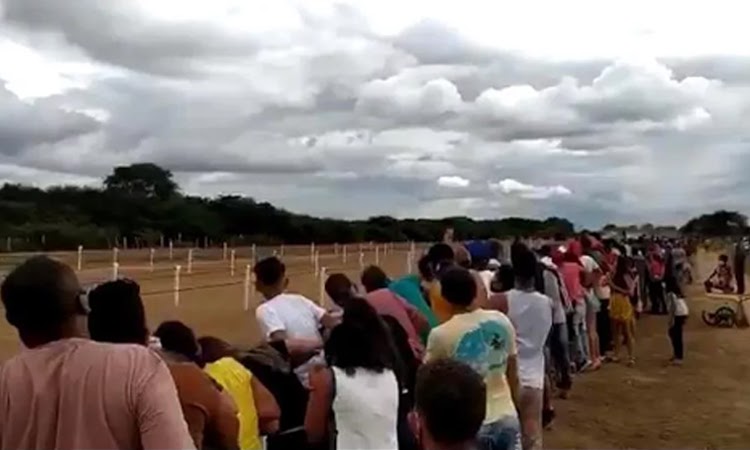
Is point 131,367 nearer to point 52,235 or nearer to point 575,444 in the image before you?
point 575,444

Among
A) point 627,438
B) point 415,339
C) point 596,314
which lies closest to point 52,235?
point 596,314

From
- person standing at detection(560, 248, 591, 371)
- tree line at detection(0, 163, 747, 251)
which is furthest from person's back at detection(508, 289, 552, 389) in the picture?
tree line at detection(0, 163, 747, 251)

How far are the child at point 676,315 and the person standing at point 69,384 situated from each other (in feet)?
45.3

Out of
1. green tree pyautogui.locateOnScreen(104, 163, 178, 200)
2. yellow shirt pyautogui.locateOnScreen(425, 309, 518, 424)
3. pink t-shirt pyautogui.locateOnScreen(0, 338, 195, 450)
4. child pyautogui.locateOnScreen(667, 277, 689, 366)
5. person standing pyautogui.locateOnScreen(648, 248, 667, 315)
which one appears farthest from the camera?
green tree pyautogui.locateOnScreen(104, 163, 178, 200)

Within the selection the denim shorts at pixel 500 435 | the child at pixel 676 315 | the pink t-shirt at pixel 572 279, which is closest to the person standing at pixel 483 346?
the denim shorts at pixel 500 435

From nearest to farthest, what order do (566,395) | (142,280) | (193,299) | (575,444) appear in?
(575,444), (566,395), (193,299), (142,280)

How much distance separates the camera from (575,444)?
34.4 feet

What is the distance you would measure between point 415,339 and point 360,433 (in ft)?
5.26

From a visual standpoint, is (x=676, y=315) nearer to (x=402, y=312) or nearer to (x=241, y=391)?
(x=402, y=312)

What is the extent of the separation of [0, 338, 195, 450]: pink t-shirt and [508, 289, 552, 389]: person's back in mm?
4414

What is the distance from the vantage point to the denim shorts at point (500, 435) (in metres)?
5.64

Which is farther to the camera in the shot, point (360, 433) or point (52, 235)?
point (52, 235)

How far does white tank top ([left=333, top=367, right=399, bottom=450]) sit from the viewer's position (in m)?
4.93

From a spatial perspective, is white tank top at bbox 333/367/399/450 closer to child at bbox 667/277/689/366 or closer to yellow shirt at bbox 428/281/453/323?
yellow shirt at bbox 428/281/453/323
